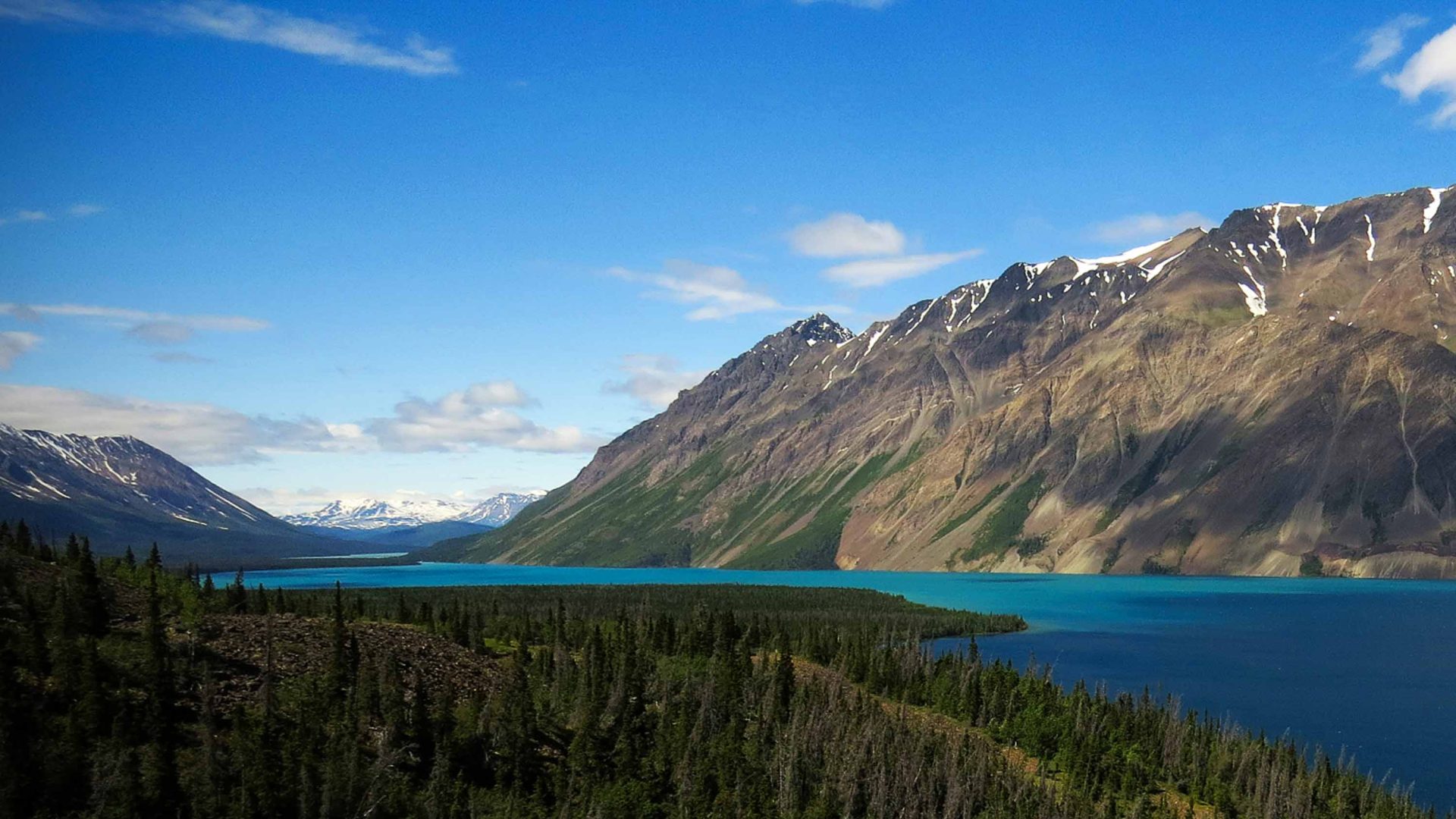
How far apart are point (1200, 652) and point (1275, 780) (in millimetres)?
103396

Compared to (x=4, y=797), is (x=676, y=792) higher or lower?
lower

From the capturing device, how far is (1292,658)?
18350 centimetres

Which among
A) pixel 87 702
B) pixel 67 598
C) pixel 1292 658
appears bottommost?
pixel 1292 658

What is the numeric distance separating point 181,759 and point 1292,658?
16542 cm

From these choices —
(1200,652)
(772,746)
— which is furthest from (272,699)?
(1200,652)

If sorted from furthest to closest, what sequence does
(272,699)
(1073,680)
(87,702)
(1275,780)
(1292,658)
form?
(1292,658) < (1073,680) < (1275,780) < (272,699) < (87,702)

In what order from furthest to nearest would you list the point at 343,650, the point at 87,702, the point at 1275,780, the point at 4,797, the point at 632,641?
the point at 632,641
the point at 1275,780
the point at 343,650
the point at 87,702
the point at 4,797

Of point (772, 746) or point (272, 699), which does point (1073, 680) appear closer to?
point (772, 746)

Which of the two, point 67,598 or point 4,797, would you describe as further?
point 67,598

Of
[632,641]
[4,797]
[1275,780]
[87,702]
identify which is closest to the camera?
[4,797]

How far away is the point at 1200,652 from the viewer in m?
190

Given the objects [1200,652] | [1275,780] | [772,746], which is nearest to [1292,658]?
[1200,652]

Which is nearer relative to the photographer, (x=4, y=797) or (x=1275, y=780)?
(x=4, y=797)

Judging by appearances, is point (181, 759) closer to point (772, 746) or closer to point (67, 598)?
point (67, 598)
